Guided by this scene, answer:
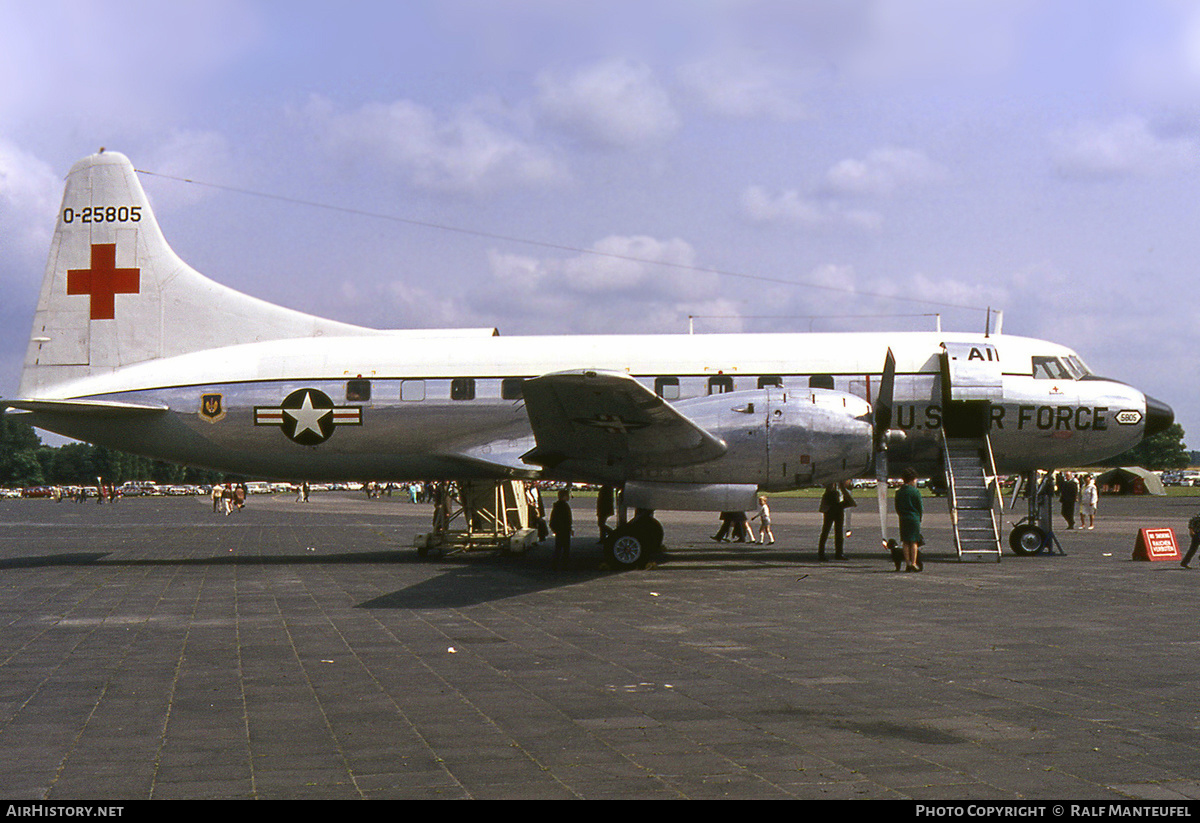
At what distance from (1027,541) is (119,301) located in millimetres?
19539

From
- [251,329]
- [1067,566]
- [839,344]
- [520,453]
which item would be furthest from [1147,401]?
[251,329]

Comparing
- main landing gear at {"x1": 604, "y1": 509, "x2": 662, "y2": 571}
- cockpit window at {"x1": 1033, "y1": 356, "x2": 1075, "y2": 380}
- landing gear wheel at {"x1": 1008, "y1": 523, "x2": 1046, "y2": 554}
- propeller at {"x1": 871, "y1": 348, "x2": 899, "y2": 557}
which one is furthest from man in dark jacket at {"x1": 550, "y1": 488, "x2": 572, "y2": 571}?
cockpit window at {"x1": 1033, "y1": 356, "x2": 1075, "y2": 380}

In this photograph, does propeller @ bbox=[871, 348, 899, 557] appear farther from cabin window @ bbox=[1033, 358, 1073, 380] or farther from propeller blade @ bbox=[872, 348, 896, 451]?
cabin window @ bbox=[1033, 358, 1073, 380]

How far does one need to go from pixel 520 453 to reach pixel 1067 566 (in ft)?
34.0

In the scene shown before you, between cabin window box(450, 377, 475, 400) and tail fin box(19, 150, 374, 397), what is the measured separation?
286cm

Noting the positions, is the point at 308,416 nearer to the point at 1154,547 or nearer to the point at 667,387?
the point at 667,387

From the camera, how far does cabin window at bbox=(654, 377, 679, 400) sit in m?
19.3

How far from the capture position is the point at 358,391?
19797mm

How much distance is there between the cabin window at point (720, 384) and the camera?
758 inches

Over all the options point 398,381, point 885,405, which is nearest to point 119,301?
Result: point 398,381

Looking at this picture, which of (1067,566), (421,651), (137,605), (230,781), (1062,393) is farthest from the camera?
(1062,393)

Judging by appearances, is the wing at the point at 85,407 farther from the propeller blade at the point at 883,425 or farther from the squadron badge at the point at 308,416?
the propeller blade at the point at 883,425

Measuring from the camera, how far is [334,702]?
7734 millimetres
